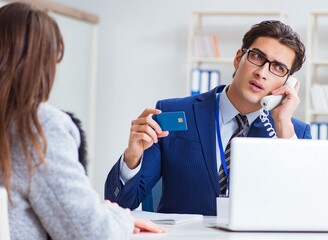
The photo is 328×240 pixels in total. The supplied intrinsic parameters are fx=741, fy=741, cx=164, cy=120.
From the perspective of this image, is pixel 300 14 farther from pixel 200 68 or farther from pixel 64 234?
pixel 64 234

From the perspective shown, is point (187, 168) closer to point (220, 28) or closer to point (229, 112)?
point (229, 112)

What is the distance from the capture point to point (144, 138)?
2475mm

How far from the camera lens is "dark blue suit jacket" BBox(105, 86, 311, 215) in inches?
106

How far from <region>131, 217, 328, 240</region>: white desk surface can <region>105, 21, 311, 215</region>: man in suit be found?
58cm

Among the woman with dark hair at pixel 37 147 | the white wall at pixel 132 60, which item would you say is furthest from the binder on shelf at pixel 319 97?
the woman with dark hair at pixel 37 147

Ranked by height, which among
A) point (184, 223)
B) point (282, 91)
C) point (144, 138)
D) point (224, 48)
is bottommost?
point (184, 223)

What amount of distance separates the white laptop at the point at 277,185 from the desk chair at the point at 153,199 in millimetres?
792

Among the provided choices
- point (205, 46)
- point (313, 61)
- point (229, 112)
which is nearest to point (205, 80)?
point (205, 46)

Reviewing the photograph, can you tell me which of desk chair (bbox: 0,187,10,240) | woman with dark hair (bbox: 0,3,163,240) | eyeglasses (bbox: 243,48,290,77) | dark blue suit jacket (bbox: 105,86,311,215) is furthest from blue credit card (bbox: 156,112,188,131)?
desk chair (bbox: 0,187,10,240)

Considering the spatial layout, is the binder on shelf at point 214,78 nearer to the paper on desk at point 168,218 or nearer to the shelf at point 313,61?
the shelf at point 313,61

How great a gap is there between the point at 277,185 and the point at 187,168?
0.77m

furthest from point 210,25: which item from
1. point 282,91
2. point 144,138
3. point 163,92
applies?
point 144,138

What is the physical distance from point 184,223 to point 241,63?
0.84 m

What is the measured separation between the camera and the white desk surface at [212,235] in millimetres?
1935
